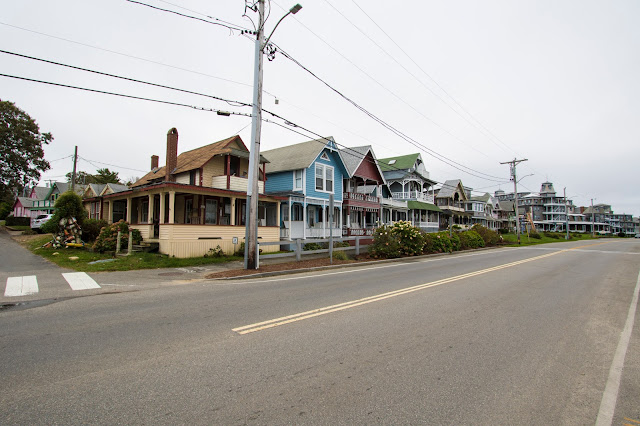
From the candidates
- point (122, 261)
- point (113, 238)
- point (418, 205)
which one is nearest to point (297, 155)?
point (113, 238)

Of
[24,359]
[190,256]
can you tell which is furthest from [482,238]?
[24,359]

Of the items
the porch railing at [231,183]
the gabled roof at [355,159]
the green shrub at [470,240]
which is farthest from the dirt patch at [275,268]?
the green shrub at [470,240]

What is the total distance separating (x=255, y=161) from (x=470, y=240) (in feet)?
74.4

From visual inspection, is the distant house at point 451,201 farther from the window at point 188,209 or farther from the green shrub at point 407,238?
the window at point 188,209

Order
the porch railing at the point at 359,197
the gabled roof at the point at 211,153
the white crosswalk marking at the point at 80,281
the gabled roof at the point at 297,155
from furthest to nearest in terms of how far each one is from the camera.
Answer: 1. the porch railing at the point at 359,197
2. the gabled roof at the point at 297,155
3. the gabled roof at the point at 211,153
4. the white crosswalk marking at the point at 80,281

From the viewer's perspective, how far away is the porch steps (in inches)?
704

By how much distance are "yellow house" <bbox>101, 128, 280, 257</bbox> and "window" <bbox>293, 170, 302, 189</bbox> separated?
2522 millimetres

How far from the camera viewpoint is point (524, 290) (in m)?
9.25

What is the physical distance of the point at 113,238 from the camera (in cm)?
1814

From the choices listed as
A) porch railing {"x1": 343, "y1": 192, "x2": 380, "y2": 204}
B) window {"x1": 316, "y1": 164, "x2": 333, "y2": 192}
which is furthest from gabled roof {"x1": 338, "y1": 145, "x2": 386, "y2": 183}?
window {"x1": 316, "y1": 164, "x2": 333, "y2": 192}

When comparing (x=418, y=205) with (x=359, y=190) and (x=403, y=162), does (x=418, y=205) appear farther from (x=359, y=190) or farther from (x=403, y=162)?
(x=359, y=190)

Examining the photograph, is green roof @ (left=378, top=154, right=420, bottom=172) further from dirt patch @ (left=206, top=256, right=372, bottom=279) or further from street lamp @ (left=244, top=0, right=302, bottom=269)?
street lamp @ (left=244, top=0, right=302, bottom=269)

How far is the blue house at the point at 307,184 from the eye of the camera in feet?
83.3

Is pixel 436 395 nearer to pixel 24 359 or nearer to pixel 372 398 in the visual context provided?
pixel 372 398
